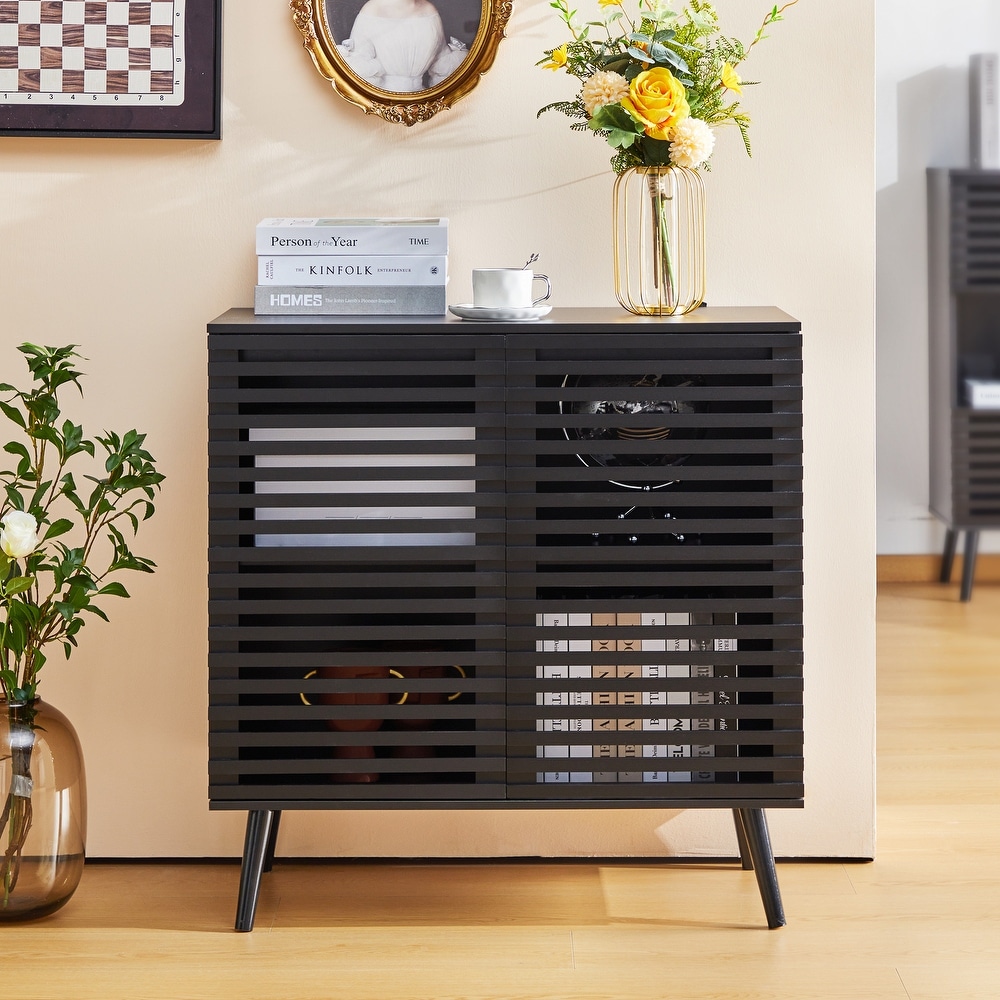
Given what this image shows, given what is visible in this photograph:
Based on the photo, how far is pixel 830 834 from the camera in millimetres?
2215

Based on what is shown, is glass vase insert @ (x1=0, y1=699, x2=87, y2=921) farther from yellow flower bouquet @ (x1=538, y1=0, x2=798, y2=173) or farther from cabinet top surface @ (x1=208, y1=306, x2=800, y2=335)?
yellow flower bouquet @ (x1=538, y1=0, x2=798, y2=173)

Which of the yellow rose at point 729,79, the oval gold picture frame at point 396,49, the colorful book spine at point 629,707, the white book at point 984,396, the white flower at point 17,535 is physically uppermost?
the oval gold picture frame at point 396,49

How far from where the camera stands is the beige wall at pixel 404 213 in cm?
210

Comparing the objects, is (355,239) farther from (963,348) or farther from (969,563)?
(963,348)

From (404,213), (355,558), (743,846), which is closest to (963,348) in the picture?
(743,846)

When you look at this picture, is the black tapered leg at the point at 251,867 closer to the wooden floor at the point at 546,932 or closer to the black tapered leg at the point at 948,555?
the wooden floor at the point at 546,932

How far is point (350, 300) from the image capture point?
1.89m

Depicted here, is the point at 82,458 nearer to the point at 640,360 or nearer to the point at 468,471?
the point at 468,471

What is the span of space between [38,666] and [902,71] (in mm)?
3678

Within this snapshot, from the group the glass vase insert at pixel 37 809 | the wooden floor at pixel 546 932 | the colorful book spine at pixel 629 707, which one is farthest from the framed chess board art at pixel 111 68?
the wooden floor at pixel 546 932

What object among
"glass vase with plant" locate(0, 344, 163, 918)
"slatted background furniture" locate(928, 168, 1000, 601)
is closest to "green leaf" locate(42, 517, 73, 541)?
"glass vase with plant" locate(0, 344, 163, 918)

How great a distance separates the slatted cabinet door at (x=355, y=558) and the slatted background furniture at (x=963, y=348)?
9.36ft

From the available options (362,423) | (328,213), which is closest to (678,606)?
(362,423)

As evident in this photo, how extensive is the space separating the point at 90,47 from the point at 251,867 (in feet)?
4.66
